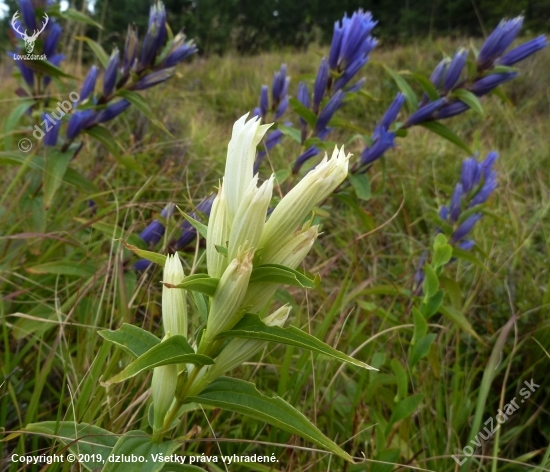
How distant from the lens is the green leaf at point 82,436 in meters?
0.84

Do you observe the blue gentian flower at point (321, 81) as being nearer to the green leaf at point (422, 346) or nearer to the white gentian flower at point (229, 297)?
the green leaf at point (422, 346)

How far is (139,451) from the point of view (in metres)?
0.76

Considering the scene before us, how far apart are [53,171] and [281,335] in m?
1.16

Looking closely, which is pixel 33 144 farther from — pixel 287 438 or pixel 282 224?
pixel 282 224

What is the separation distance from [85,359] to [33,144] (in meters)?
0.91

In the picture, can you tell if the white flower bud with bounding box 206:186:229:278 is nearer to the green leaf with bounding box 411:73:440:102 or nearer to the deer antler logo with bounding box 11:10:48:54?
the green leaf with bounding box 411:73:440:102

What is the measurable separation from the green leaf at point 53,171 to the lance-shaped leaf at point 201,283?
951 mm

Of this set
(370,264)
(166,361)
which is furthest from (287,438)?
(370,264)

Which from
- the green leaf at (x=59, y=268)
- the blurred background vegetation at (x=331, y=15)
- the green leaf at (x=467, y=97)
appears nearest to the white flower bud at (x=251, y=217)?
the green leaf at (x=59, y=268)

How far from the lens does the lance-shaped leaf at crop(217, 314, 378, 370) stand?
0.66 m

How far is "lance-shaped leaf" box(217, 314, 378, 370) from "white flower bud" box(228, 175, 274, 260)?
0.35 feet

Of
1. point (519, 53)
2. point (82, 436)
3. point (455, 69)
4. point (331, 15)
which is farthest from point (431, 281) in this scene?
point (331, 15)

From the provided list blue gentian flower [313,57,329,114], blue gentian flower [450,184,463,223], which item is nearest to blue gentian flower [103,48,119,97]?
blue gentian flower [313,57,329,114]

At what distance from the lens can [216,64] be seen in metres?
7.05
